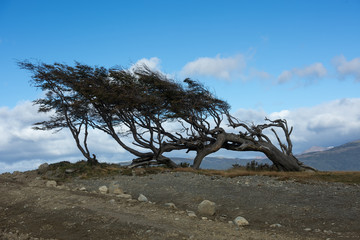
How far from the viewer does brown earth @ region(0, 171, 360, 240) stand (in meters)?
9.21

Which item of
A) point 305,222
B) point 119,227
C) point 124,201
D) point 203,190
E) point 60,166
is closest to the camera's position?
point 119,227

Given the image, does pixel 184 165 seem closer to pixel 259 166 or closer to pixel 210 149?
pixel 210 149

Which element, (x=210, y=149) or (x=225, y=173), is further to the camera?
(x=210, y=149)

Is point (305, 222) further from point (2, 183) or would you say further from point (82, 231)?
point (2, 183)

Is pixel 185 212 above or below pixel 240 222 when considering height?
above

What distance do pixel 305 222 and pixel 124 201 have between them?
615 cm

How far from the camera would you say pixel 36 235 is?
9727 millimetres

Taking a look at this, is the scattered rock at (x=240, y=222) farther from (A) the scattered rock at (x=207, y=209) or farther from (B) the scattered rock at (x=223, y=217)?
(A) the scattered rock at (x=207, y=209)

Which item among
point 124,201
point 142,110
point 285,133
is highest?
point 142,110

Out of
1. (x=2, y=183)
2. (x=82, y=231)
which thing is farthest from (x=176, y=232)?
(x=2, y=183)

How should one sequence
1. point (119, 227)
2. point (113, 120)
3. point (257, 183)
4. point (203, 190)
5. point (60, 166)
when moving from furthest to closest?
point (113, 120) → point (60, 166) → point (257, 183) → point (203, 190) → point (119, 227)

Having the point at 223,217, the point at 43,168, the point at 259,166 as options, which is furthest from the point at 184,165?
the point at 223,217

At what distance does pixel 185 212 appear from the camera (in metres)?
11.4

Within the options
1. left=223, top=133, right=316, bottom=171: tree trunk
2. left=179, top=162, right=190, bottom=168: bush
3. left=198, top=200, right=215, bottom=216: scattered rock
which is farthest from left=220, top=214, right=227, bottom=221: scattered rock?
left=223, top=133, right=316, bottom=171: tree trunk
